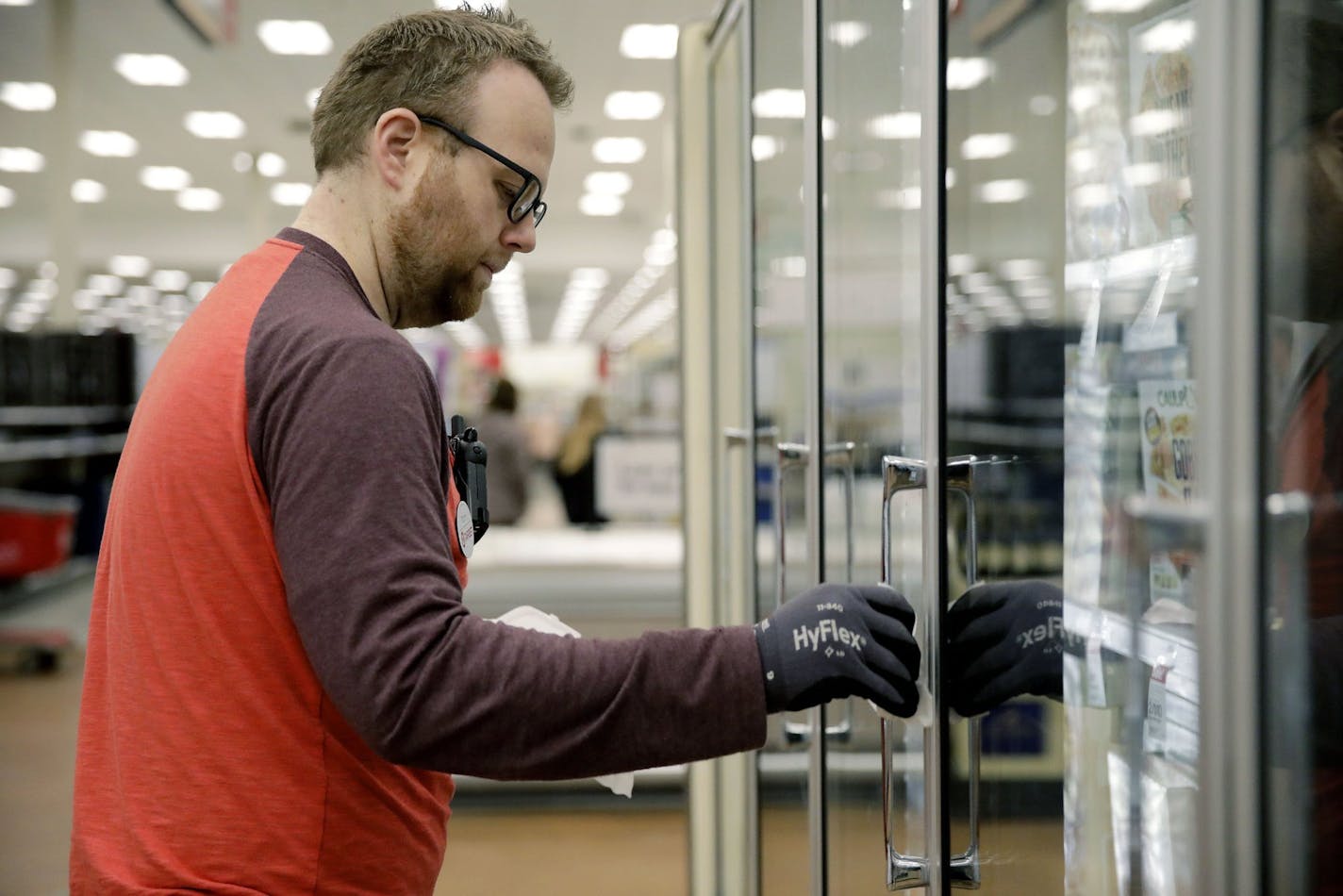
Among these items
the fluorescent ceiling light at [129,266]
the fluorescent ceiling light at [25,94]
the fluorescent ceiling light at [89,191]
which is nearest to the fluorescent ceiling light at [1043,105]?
the fluorescent ceiling light at [25,94]

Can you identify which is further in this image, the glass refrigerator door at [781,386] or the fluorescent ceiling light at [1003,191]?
the glass refrigerator door at [781,386]

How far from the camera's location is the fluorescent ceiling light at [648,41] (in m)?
6.60

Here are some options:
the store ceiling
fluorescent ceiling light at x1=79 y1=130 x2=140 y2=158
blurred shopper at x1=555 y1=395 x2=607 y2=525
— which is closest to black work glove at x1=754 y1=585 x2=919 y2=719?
the store ceiling

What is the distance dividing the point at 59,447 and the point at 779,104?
25.5ft

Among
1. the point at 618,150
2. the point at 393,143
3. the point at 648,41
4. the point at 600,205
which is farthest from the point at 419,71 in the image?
the point at 600,205

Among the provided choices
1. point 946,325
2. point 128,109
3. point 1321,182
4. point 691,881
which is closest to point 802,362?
point 946,325

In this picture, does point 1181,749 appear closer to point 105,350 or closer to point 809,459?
point 809,459

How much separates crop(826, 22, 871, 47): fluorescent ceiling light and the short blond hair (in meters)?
0.42

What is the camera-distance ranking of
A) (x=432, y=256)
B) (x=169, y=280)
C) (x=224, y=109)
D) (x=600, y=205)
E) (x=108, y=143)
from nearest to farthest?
1. (x=432, y=256)
2. (x=224, y=109)
3. (x=108, y=143)
4. (x=600, y=205)
5. (x=169, y=280)

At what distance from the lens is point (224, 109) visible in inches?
333

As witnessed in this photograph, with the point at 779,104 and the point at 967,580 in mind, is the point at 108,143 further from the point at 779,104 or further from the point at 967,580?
Result: the point at 967,580

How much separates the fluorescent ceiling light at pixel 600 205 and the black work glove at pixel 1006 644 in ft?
38.0

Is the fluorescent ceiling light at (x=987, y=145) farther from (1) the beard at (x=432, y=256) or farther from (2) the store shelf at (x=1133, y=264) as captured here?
(1) the beard at (x=432, y=256)

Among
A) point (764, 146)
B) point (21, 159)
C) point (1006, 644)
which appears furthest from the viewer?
Answer: point (21, 159)
